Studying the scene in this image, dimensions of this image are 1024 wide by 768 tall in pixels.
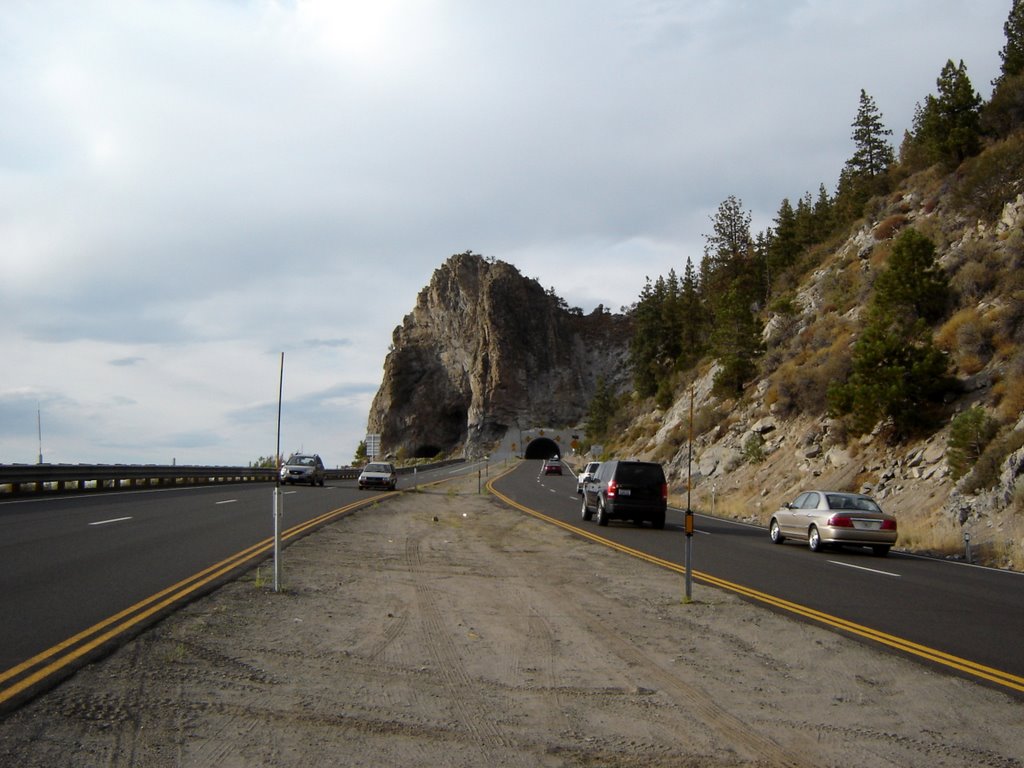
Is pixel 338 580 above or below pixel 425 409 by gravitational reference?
below

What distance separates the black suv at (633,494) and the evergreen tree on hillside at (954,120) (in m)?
32.9

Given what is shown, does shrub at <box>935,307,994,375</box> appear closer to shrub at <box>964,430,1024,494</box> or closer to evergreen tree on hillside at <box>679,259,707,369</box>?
shrub at <box>964,430,1024,494</box>

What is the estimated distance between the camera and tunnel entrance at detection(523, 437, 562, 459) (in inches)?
5148

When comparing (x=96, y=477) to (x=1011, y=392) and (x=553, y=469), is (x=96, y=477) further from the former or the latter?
(x=553, y=469)

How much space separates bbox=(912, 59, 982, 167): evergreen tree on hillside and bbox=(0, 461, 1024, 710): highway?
108ft

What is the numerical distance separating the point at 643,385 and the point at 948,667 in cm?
8626

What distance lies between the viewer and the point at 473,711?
6102mm

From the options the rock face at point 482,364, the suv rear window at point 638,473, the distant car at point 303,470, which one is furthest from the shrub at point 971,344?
the rock face at point 482,364

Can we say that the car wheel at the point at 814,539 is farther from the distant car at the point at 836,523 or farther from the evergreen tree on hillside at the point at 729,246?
the evergreen tree on hillside at the point at 729,246

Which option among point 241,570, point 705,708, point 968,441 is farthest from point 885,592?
point 968,441

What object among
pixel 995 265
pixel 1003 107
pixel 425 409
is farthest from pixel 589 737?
pixel 425 409

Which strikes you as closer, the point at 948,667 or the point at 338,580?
the point at 948,667

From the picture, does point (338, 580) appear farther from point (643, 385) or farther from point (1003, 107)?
point (643, 385)

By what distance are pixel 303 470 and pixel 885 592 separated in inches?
1497
